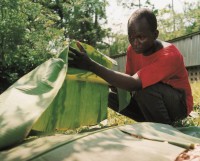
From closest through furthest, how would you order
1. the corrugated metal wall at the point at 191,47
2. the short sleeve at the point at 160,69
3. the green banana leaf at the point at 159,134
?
the green banana leaf at the point at 159,134, the short sleeve at the point at 160,69, the corrugated metal wall at the point at 191,47

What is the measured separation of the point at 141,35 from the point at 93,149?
155cm

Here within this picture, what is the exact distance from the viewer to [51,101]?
7.29ft

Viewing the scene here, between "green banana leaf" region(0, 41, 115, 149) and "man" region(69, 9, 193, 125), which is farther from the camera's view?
"man" region(69, 9, 193, 125)

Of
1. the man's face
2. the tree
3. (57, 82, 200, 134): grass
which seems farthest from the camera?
the tree

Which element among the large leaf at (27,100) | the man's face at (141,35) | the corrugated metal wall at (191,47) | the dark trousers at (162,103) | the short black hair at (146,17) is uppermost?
the short black hair at (146,17)

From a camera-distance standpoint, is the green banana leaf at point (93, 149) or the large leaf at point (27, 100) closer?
the green banana leaf at point (93, 149)

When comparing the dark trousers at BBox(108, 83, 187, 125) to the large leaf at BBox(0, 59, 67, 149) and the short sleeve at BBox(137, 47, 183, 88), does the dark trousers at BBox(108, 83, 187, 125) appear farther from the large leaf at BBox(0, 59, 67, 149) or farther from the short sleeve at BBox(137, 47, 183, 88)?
the large leaf at BBox(0, 59, 67, 149)

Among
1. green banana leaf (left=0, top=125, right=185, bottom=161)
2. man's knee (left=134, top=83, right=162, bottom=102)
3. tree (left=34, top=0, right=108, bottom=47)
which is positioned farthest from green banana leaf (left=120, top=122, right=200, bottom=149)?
tree (left=34, top=0, right=108, bottom=47)

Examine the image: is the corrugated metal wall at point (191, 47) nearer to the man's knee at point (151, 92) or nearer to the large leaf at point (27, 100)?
the man's knee at point (151, 92)

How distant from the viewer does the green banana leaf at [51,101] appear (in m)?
1.98

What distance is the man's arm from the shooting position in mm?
2656

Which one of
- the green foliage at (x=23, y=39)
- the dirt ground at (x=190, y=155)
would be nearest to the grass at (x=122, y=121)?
the dirt ground at (x=190, y=155)

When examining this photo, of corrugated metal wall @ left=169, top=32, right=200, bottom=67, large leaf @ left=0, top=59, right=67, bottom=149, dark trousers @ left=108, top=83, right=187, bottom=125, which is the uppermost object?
large leaf @ left=0, top=59, right=67, bottom=149

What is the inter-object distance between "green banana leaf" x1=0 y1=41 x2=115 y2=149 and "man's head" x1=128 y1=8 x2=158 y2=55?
384 millimetres
